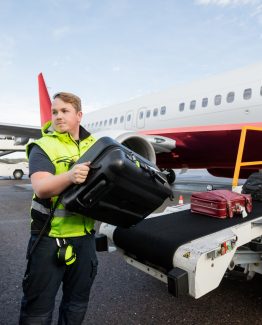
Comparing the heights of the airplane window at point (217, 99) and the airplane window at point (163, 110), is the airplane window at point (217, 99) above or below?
above

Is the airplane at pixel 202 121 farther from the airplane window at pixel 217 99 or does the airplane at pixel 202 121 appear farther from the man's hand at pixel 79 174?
the man's hand at pixel 79 174

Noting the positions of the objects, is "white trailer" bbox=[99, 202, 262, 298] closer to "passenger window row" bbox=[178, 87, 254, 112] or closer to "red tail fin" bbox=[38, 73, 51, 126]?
"passenger window row" bbox=[178, 87, 254, 112]

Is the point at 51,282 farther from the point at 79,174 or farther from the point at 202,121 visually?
the point at 202,121

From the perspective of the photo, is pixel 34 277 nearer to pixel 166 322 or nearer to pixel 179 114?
pixel 166 322

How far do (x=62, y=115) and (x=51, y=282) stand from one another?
96 cm

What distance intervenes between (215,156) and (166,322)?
6.78 m

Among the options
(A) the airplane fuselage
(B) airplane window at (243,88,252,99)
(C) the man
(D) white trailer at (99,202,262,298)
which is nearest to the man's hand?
(C) the man

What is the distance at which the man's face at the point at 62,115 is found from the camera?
170 cm

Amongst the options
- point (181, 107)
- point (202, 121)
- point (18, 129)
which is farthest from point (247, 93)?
point (18, 129)

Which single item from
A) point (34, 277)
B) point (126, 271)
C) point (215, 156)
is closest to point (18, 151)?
point (215, 156)

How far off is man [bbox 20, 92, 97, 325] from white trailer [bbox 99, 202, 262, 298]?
0.46 metres

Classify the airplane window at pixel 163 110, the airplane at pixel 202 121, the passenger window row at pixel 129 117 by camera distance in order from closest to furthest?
the airplane at pixel 202 121
the airplane window at pixel 163 110
the passenger window row at pixel 129 117

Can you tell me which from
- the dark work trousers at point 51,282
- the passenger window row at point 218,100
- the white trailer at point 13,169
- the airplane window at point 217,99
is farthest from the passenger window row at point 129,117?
the dark work trousers at point 51,282

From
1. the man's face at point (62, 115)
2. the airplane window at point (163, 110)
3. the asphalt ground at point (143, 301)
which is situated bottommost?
the asphalt ground at point (143, 301)
